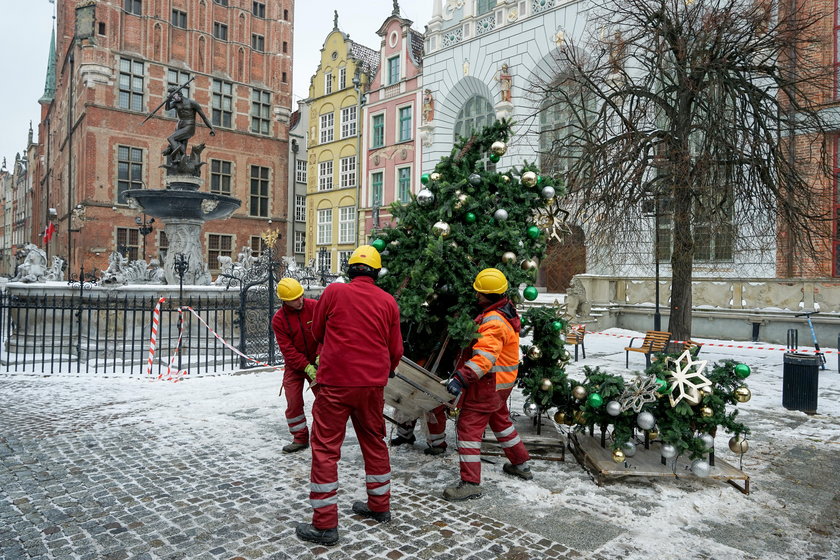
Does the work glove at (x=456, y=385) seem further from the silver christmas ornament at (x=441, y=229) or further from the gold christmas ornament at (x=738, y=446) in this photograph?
the gold christmas ornament at (x=738, y=446)

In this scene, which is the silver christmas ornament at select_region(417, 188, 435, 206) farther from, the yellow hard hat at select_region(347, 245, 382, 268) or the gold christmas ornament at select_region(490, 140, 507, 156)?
the yellow hard hat at select_region(347, 245, 382, 268)

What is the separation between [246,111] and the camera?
3847 cm

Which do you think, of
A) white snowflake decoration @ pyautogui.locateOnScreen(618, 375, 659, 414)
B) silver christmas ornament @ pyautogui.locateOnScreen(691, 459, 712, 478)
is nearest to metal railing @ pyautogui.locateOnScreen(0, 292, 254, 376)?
white snowflake decoration @ pyautogui.locateOnScreen(618, 375, 659, 414)

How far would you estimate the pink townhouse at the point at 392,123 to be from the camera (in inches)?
1267

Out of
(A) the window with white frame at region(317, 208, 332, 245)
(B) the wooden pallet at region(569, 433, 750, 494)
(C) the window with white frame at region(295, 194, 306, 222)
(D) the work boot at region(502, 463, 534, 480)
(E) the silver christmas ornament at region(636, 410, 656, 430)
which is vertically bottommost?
(D) the work boot at region(502, 463, 534, 480)

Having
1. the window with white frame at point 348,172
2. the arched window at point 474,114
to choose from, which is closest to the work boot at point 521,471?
the arched window at point 474,114

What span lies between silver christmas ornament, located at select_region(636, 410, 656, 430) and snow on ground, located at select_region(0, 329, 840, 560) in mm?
536

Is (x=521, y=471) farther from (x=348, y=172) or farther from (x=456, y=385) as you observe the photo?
(x=348, y=172)

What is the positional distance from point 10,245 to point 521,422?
10239cm

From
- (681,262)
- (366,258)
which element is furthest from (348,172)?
(366,258)

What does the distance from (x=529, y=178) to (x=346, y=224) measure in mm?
31802

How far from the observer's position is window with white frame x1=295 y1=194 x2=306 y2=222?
43156mm

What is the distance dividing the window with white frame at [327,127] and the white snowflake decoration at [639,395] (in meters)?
35.1

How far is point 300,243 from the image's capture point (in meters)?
43.3
